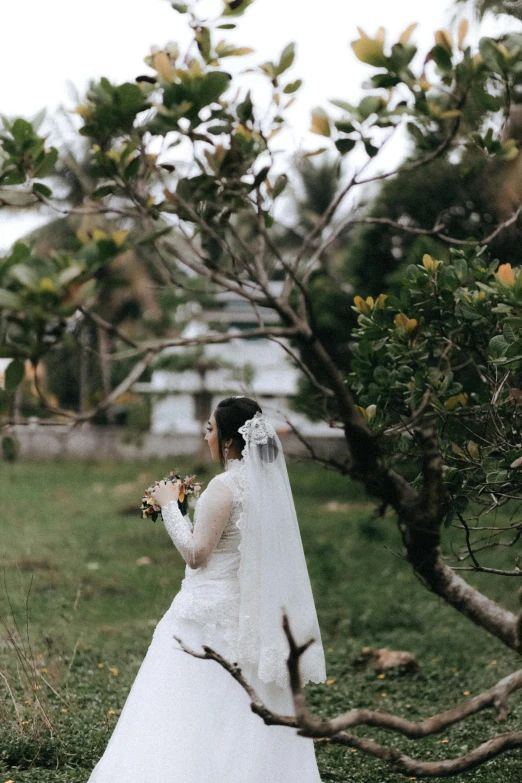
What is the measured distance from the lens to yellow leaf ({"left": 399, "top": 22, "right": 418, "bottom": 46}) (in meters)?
2.44

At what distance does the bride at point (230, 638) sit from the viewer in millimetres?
3516

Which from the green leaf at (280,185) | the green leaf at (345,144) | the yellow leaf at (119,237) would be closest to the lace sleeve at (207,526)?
the green leaf at (280,185)

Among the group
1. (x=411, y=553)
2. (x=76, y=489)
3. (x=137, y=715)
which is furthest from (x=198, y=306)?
(x=411, y=553)

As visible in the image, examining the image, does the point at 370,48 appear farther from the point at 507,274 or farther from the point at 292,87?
the point at 507,274

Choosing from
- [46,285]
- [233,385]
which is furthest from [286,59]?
[233,385]

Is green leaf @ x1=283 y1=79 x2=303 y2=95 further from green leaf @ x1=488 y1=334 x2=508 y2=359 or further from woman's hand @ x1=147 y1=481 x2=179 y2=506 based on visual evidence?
woman's hand @ x1=147 y1=481 x2=179 y2=506

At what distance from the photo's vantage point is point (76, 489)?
18000mm

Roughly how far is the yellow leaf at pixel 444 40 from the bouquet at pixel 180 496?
2.16m

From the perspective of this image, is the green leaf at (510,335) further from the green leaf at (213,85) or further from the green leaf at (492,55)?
the green leaf at (213,85)

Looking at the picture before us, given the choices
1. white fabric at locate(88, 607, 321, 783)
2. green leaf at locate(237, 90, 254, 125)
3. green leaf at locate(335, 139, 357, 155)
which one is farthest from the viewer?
white fabric at locate(88, 607, 321, 783)

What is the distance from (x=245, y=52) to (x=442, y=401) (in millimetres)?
1616

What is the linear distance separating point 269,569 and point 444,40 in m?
2.12

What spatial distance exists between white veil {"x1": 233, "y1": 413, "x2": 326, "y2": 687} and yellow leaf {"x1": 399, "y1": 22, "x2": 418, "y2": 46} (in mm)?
1746

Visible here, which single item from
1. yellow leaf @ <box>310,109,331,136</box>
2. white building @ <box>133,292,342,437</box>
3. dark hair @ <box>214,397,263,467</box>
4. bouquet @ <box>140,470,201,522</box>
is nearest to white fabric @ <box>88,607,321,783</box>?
bouquet @ <box>140,470,201,522</box>
